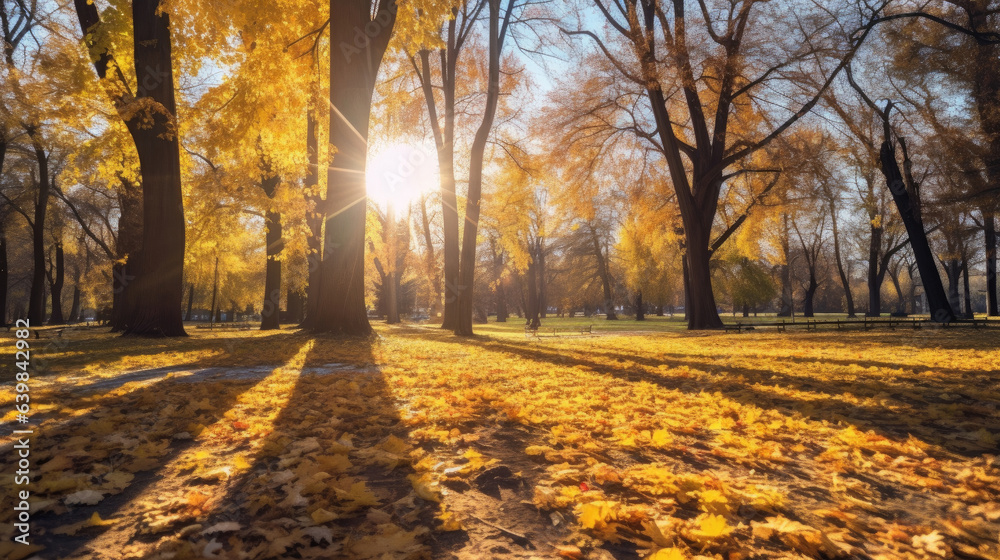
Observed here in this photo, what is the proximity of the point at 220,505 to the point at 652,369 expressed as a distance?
538 centimetres

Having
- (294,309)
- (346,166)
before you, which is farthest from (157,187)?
(294,309)

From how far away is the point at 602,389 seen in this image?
4.63 meters

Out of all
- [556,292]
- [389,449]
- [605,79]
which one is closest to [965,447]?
[389,449]

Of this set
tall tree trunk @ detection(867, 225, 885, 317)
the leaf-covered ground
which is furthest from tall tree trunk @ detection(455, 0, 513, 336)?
tall tree trunk @ detection(867, 225, 885, 317)

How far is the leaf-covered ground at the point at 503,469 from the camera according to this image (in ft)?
5.37

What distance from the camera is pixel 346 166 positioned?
9375 mm

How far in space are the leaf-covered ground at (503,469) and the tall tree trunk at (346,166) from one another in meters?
4.73

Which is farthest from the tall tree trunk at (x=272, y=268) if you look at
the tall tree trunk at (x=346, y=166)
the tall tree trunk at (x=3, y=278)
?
the tall tree trunk at (x=3, y=278)

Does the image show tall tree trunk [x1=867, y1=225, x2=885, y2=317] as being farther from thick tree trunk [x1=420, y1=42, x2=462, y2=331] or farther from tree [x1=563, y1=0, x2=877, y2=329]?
thick tree trunk [x1=420, y1=42, x2=462, y2=331]

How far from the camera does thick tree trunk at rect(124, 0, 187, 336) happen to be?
32.4 ft

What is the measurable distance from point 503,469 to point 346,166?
830 cm

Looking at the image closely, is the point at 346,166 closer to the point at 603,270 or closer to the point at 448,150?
the point at 448,150

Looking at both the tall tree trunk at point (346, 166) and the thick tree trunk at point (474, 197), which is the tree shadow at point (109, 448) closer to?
the tall tree trunk at point (346, 166)

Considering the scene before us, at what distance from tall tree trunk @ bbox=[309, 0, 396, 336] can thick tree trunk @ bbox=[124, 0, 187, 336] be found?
11.3ft
